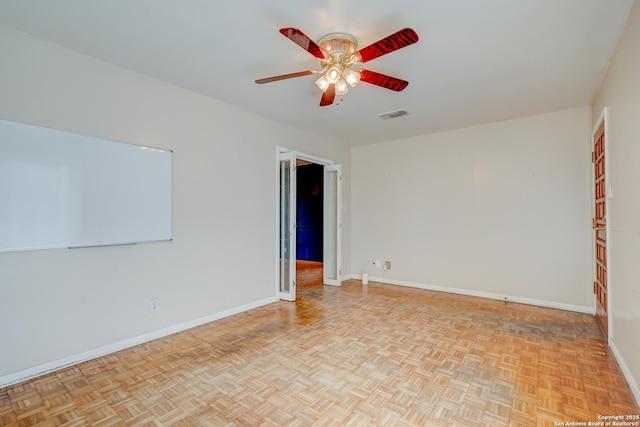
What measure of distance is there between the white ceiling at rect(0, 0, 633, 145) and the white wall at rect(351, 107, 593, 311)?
0.72m

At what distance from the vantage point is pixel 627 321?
223cm

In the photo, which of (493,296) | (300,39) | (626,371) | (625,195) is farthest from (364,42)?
(493,296)

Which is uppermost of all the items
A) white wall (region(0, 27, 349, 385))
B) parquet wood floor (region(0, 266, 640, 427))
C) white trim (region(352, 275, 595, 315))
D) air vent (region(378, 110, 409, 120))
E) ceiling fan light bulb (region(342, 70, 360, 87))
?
air vent (region(378, 110, 409, 120))

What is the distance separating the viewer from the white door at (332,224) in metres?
5.41

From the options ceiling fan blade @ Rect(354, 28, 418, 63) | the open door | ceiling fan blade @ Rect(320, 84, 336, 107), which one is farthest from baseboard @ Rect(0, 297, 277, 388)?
the open door

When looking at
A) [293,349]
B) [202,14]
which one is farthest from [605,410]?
[202,14]

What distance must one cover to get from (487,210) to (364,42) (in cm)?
333

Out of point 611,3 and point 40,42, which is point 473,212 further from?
point 40,42

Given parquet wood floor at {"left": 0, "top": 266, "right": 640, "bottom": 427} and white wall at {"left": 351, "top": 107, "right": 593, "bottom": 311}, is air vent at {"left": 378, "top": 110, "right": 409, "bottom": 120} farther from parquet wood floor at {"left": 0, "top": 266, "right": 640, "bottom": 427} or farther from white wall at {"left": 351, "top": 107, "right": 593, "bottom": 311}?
parquet wood floor at {"left": 0, "top": 266, "right": 640, "bottom": 427}

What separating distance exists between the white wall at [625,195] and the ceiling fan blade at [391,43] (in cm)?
148

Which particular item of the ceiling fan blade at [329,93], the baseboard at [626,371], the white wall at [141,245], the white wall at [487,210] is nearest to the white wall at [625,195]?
the baseboard at [626,371]

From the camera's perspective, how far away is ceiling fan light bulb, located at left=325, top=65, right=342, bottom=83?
2.28 m

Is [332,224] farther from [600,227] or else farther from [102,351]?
[102,351]

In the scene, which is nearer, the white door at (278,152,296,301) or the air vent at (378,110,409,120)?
the air vent at (378,110,409,120)
